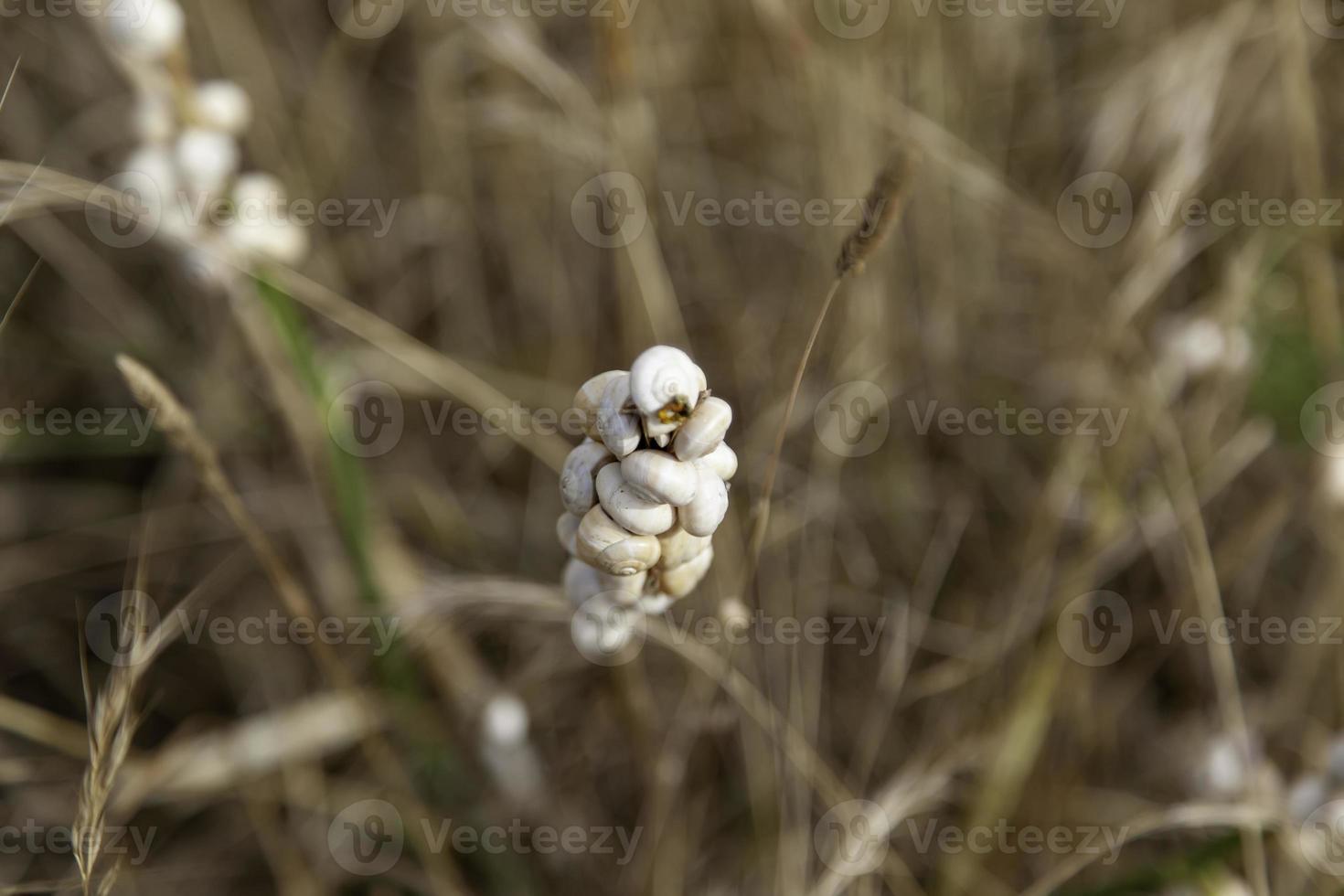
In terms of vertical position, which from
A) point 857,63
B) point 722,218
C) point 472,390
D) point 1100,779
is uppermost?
point 857,63

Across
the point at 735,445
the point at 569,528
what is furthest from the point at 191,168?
the point at 735,445

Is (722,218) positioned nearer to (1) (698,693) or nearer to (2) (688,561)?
(1) (698,693)

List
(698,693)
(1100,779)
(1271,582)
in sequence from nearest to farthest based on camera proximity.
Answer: (698,693) → (1100,779) → (1271,582)

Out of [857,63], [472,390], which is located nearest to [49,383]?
[472,390]

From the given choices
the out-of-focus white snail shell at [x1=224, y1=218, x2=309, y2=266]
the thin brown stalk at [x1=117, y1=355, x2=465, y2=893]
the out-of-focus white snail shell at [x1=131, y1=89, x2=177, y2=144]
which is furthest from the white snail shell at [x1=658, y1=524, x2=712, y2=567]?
the out-of-focus white snail shell at [x1=131, y1=89, x2=177, y2=144]

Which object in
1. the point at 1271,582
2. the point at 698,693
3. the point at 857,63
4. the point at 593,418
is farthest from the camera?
the point at 857,63

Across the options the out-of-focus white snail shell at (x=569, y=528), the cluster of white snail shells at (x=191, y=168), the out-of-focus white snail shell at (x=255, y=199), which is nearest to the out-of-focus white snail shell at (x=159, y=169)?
the cluster of white snail shells at (x=191, y=168)

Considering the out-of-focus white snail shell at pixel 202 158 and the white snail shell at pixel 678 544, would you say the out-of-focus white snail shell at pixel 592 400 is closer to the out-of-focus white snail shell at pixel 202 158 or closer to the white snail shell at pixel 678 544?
the white snail shell at pixel 678 544
